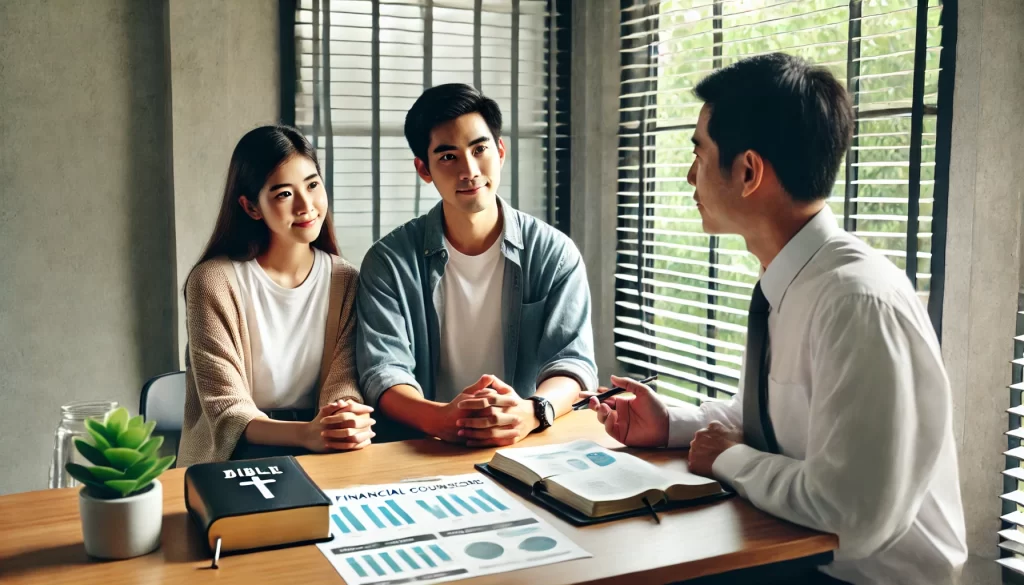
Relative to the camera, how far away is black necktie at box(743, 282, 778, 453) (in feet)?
5.37

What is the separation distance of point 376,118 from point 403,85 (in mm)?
166

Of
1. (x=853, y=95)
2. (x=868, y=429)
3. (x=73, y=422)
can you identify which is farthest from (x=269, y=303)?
(x=853, y=95)

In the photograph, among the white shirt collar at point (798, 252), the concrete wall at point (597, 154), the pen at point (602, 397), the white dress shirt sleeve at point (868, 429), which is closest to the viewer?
the white dress shirt sleeve at point (868, 429)

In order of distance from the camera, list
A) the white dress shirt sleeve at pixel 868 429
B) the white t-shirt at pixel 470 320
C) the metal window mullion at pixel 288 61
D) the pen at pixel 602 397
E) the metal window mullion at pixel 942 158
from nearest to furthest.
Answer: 1. the white dress shirt sleeve at pixel 868 429
2. the pen at pixel 602 397
3. the metal window mullion at pixel 942 158
4. the white t-shirt at pixel 470 320
5. the metal window mullion at pixel 288 61

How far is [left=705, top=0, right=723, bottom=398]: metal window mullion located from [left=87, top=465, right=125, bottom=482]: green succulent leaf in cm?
217

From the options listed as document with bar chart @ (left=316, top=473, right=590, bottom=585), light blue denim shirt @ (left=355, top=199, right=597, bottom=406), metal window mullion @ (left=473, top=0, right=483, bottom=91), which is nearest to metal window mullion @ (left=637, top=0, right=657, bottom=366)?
metal window mullion @ (left=473, top=0, right=483, bottom=91)

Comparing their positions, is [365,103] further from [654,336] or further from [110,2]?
[654,336]

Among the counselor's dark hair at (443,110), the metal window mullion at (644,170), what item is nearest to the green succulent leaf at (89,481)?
the counselor's dark hair at (443,110)

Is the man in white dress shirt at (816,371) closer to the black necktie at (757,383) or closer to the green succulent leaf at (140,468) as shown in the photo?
the black necktie at (757,383)

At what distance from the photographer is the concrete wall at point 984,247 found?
6.69 feet

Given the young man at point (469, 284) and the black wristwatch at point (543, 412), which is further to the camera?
the young man at point (469, 284)

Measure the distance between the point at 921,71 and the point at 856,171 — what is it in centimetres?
34

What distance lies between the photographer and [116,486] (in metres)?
1.27

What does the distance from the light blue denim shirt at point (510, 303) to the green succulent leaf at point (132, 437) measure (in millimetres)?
944
